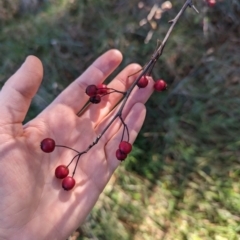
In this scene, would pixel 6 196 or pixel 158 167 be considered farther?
pixel 158 167

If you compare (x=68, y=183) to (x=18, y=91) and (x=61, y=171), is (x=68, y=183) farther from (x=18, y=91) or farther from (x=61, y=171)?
(x=18, y=91)

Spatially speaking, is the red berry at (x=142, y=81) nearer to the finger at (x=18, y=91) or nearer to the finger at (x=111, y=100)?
the finger at (x=111, y=100)

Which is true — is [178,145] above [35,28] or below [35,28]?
below

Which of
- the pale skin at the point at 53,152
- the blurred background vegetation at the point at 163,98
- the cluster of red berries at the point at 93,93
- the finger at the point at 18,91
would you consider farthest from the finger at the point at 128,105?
the finger at the point at 18,91

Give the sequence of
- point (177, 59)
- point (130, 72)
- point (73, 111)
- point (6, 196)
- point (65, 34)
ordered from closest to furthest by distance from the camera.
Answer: point (6, 196) → point (73, 111) → point (130, 72) → point (177, 59) → point (65, 34)

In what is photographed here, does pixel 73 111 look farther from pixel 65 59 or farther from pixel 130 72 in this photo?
pixel 65 59

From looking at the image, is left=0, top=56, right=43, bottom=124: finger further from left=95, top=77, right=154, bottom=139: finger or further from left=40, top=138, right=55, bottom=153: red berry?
left=95, top=77, right=154, bottom=139: finger

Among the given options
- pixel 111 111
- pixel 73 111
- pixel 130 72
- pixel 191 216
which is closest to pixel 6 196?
pixel 73 111
